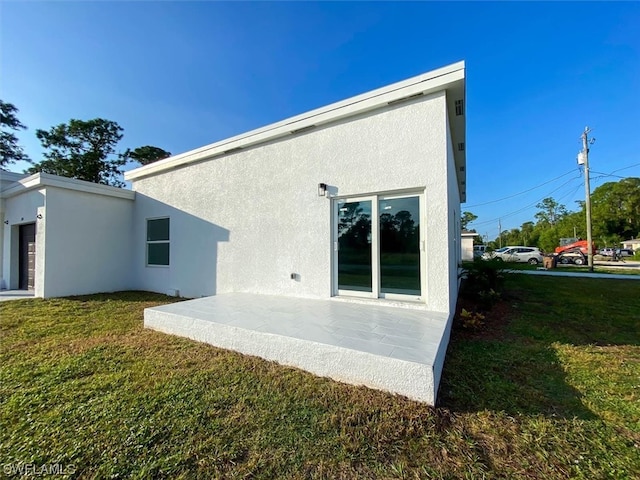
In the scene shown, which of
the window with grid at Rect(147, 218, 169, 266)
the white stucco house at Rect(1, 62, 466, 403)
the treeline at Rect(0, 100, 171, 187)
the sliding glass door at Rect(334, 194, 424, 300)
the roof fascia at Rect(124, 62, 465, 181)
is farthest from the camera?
the treeline at Rect(0, 100, 171, 187)

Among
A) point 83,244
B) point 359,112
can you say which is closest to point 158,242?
point 83,244

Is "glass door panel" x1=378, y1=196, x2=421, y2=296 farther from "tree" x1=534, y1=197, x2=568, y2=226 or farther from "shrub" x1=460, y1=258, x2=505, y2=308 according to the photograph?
"tree" x1=534, y1=197, x2=568, y2=226

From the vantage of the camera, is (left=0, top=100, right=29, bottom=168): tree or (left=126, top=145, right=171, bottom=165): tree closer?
(left=0, top=100, right=29, bottom=168): tree

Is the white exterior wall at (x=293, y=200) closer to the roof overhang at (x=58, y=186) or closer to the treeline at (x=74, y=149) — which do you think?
the roof overhang at (x=58, y=186)

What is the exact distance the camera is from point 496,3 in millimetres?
6059

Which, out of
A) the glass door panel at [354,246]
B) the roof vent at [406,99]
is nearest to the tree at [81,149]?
the glass door panel at [354,246]

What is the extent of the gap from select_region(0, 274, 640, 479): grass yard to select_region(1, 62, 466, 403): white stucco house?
377 mm

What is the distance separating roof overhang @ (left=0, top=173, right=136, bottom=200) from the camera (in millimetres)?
7418

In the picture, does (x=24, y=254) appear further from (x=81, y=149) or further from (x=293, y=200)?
(x=81, y=149)

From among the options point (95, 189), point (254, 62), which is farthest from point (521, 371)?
point (95, 189)

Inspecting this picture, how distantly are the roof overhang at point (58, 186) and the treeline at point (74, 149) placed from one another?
49.5ft

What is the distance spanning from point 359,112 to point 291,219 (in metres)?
2.61

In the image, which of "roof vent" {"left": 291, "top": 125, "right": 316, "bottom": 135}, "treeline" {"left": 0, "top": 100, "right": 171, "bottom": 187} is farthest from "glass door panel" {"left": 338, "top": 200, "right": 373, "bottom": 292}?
"treeline" {"left": 0, "top": 100, "right": 171, "bottom": 187}

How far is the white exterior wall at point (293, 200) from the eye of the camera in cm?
441
